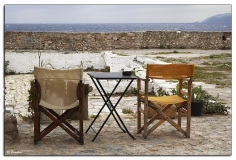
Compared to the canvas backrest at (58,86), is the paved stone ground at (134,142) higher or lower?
lower

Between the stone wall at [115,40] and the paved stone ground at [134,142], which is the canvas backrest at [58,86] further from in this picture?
the stone wall at [115,40]

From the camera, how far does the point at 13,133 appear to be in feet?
18.3

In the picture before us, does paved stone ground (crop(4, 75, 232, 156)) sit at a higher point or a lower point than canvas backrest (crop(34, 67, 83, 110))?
lower

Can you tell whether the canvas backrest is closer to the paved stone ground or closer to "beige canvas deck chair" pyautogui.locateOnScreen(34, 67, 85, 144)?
"beige canvas deck chair" pyautogui.locateOnScreen(34, 67, 85, 144)

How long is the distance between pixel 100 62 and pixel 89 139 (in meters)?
12.4

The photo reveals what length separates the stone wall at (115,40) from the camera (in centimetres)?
2112

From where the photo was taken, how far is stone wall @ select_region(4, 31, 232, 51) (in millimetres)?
21119

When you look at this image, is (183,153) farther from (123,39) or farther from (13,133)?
(123,39)

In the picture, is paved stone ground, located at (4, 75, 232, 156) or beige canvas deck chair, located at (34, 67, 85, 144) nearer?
paved stone ground, located at (4, 75, 232, 156)

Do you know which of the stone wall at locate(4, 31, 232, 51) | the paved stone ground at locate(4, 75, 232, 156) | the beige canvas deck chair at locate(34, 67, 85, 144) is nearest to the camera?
the paved stone ground at locate(4, 75, 232, 156)

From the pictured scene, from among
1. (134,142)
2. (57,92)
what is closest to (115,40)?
(134,142)

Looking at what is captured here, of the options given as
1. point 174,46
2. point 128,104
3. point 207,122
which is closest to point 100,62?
point 174,46

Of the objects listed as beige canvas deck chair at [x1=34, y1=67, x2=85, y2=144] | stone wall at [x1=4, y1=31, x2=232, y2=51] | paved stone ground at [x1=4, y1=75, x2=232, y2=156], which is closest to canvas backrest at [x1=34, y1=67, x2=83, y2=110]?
beige canvas deck chair at [x1=34, y1=67, x2=85, y2=144]

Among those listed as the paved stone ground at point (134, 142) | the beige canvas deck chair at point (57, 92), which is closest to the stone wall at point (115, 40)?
the paved stone ground at point (134, 142)
